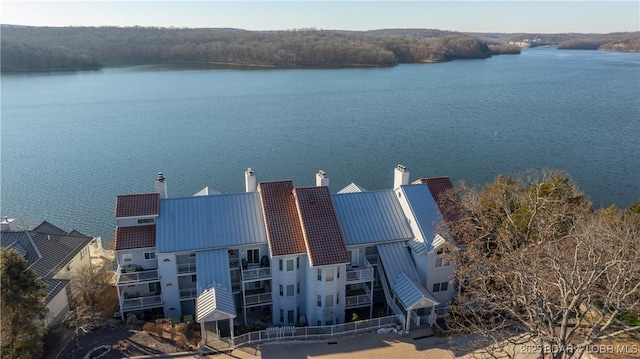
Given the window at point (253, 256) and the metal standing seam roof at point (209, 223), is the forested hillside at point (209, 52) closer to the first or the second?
the metal standing seam roof at point (209, 223)

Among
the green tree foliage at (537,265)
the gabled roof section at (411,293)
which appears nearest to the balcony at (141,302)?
the gabled roof section at (411,293)

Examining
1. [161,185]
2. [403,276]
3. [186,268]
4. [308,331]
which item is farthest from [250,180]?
[403,276]

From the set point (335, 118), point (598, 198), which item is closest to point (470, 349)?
point (598, 198)

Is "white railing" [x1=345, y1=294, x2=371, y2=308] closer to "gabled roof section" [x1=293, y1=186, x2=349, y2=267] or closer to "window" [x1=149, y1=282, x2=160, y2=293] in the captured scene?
"gabled roof section" [x1=293, y1=186, x2=349, y2=267]

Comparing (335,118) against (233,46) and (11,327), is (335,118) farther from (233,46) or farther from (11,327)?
(233,46)

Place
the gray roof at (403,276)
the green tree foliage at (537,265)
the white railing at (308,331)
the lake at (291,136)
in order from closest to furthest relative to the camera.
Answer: the green tree foliage at (537,265), the white railing at (308,331), the gray roof at (403,276), the lake at (291,136)

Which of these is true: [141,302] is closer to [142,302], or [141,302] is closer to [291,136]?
[142,302]

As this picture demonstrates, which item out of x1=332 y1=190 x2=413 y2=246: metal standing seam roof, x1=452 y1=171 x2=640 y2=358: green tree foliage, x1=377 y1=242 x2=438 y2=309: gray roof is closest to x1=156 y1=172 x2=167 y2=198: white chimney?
x1=332 y1=190 x2=413 y2=246: metal standing seam roof
